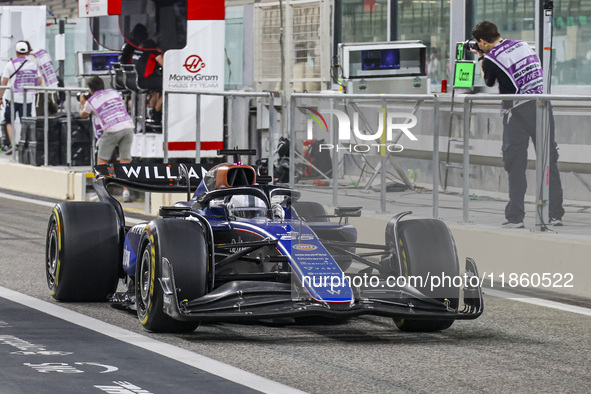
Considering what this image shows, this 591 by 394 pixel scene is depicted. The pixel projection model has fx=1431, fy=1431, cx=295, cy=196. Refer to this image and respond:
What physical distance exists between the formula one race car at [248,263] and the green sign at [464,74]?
8.97 m

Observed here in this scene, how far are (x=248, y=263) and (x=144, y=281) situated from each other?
0.78m

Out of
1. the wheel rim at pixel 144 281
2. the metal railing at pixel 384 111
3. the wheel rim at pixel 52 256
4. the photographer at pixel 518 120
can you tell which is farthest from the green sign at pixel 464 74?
the wheel rim at pixel 144 281

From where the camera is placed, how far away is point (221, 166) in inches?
390

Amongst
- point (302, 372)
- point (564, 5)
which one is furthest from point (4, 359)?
point (564, 5)

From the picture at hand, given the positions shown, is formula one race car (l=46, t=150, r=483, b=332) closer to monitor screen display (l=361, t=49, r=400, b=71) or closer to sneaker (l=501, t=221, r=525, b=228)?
sneaker (l=501, t=221, r=525, b=228)

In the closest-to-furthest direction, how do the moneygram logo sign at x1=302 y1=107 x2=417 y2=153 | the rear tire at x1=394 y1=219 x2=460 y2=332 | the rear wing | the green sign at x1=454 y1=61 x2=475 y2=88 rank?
the rear tire at x1=394 y1=219 x2=460 y2=332, the rear wing, the moneygram logo sign at x1=302 y1=107 x2=417 y2=153, the green sign at x1=454 y1=61 x2=475 y2=88

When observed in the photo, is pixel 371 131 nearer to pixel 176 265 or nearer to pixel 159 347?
pixel 176 265

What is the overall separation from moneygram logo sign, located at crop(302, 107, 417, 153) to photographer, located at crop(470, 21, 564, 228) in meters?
0.90

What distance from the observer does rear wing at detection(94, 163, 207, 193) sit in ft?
35.2

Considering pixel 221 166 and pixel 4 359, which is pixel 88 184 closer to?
pixel 221 166

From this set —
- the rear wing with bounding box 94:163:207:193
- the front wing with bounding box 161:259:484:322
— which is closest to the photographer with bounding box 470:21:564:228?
the rear wing with bounding box 94:163:207:193

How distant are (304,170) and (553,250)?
13.0 feet

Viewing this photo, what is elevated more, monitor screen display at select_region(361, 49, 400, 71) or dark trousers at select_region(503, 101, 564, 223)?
monitor screen display at select_region(361, 49, 400, 71)

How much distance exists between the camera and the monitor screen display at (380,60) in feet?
67.4
